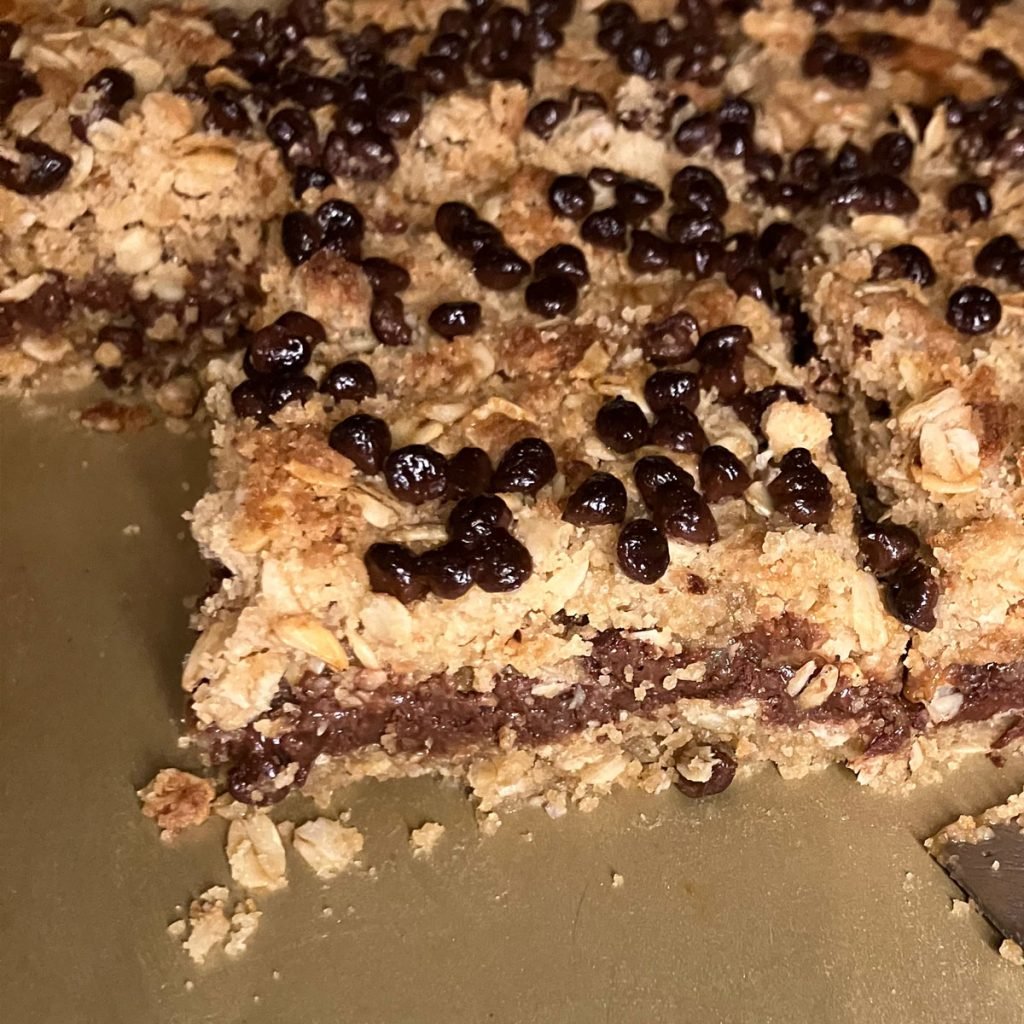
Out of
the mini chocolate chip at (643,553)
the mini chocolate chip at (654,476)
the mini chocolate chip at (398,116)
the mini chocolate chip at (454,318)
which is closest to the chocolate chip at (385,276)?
the mini chocolate chip at (454,318)

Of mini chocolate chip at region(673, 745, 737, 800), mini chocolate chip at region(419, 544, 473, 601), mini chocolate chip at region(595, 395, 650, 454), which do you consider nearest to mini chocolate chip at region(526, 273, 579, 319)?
mini chocolate chip at region(595, 395, 650, 454)

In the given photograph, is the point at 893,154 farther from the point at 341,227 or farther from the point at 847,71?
the point at 341,227

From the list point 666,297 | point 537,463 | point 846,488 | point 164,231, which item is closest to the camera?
point 537,463

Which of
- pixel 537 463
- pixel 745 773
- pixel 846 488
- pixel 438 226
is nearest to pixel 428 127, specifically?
pixel 438 226

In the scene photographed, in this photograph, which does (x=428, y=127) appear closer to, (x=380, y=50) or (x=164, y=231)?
(x=380, y=50)

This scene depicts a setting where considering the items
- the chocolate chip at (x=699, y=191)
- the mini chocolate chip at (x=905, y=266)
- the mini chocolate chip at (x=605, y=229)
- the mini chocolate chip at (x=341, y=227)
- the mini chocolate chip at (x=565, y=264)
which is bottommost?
the mini chocolate chip at (x=341, y=227)

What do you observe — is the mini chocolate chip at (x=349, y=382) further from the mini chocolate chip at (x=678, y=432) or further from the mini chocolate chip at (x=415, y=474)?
the mini chocolate chip at (x=678, y=432)
